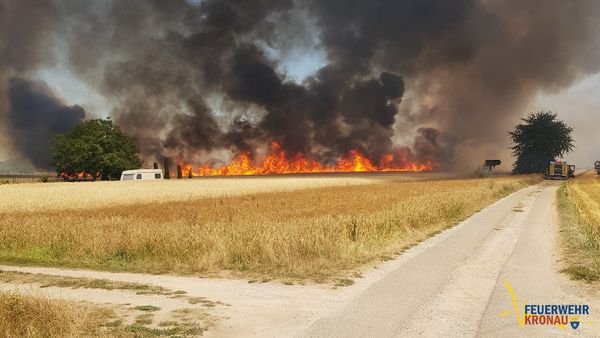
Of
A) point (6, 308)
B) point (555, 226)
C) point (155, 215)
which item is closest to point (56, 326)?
point (6, 308)

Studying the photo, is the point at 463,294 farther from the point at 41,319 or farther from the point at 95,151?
the point at 95,151

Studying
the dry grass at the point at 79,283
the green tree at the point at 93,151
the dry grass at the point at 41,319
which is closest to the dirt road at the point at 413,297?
the dry grass at the point at 79,283

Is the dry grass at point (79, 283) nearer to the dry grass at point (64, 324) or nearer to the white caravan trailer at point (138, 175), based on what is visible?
the dry grass at point (64, 324)

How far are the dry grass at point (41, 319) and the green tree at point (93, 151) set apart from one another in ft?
244

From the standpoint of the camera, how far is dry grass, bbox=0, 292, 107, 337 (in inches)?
317

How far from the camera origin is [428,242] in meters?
19.0

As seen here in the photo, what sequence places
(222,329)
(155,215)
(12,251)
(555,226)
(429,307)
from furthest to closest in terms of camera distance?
(155,215)
(555,226)
(12,251)
(429,307)
(222,329)

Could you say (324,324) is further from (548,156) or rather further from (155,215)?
(548,156)

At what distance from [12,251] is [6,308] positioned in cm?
1174

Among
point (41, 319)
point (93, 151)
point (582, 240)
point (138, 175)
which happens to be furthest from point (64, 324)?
point (93, 151)

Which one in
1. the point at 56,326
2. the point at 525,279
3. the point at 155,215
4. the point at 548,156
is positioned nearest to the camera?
the point at 56,326

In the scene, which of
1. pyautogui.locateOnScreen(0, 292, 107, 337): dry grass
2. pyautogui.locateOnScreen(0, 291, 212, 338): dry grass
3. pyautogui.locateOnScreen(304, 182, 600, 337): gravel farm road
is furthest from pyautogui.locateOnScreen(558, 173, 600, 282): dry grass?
pyautogui.locateOnScreen(0, 292, 107, 337): dry grass

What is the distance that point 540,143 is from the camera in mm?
112438

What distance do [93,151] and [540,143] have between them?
100m
